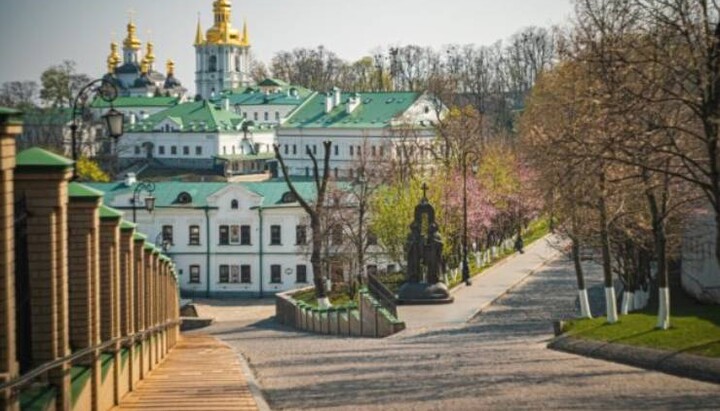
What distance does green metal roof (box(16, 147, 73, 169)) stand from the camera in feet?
38.2

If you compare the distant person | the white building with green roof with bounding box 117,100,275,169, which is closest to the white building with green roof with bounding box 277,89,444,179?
the white building with green roof with bounding box 117,100,275,169

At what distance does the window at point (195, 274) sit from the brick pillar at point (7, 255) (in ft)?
191

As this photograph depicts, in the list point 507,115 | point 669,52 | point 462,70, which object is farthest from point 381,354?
point 462,70

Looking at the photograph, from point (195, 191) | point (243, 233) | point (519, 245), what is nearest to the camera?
point (243, 233)

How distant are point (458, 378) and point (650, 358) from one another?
326cm

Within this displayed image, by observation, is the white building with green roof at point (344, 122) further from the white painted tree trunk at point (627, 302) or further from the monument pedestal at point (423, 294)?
the white painted tree trunk at point (627, 302)

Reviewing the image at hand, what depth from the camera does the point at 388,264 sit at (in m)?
66.5

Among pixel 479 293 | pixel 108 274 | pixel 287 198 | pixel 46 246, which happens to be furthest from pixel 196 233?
pixel 46 246

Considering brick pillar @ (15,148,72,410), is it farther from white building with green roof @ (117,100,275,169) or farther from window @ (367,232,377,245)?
white building with green roof @ (117,100,275,169)

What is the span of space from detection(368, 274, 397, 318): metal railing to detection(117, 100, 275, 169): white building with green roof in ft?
302

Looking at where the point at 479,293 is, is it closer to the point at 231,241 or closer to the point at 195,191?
the point at 231,241

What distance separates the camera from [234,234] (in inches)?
2687

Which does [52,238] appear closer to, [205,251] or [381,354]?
[381,354]

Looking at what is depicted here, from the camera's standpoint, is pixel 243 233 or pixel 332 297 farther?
pixel 243 233
